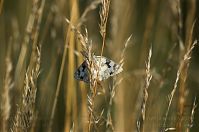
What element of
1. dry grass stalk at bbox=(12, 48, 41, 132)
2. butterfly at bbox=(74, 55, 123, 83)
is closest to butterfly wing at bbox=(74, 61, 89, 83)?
butterfly at bbox=(74, 55, 123, 83)

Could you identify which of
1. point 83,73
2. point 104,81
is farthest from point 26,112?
point 104,81

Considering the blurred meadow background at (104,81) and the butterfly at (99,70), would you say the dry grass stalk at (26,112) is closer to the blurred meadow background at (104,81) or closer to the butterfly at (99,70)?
the blurred meadow background at (104,81)

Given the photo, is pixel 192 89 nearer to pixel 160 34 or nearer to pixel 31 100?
pixel 160 34

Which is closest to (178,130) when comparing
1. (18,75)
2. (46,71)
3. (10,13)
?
(18,75)

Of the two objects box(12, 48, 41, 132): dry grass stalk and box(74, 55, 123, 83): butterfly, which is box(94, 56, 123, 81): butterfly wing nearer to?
box(74, 55, 123, 83): butterfly

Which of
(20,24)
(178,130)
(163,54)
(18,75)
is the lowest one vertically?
(178,130)
